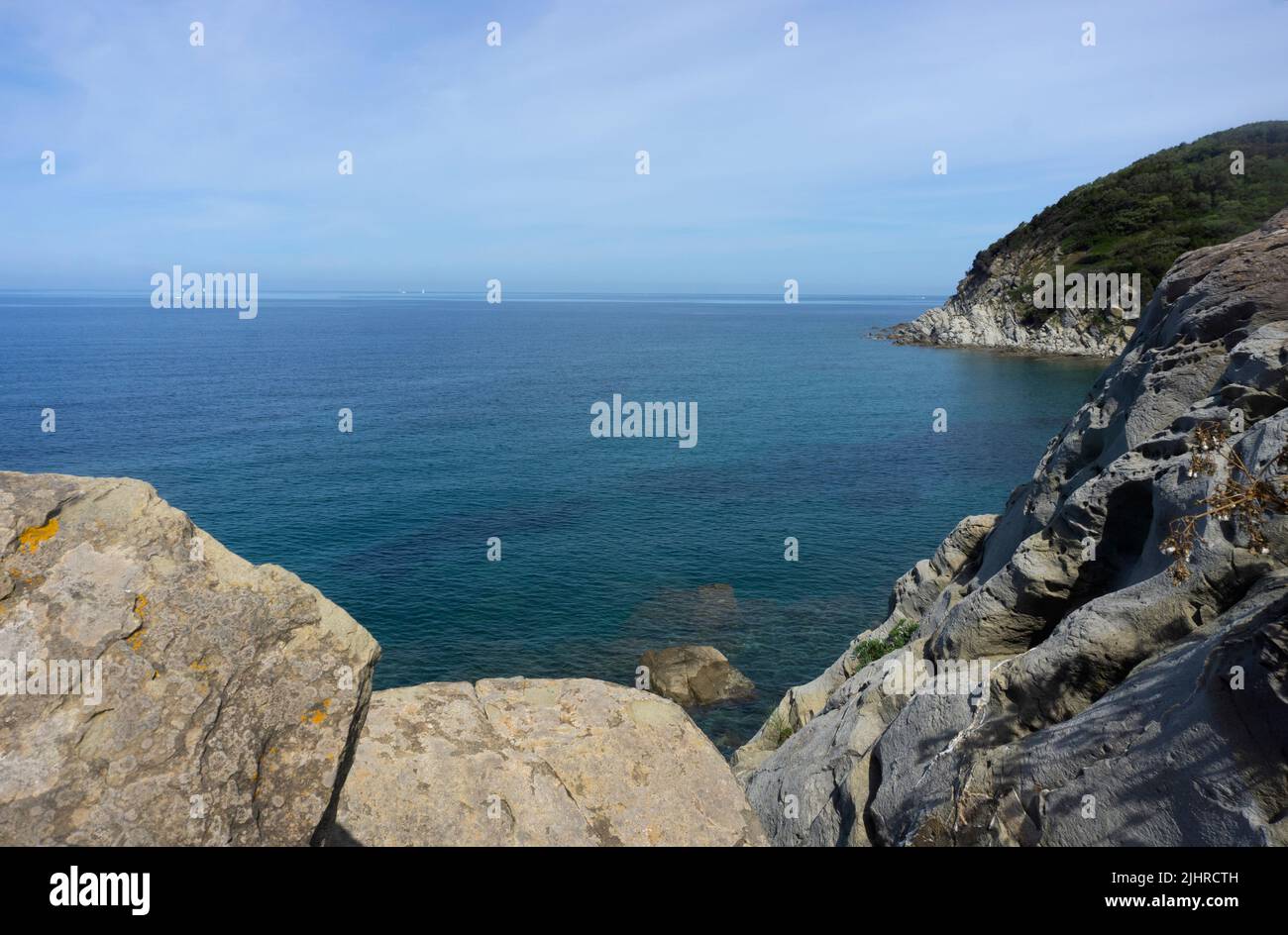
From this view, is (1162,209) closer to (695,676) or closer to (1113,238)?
(1113,238)

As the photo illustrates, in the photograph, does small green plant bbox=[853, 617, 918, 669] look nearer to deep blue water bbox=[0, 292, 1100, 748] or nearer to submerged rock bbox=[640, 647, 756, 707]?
deep blue water bbox=[0, 292, 1100, 748]

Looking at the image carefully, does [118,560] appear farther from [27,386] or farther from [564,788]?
[27,386]

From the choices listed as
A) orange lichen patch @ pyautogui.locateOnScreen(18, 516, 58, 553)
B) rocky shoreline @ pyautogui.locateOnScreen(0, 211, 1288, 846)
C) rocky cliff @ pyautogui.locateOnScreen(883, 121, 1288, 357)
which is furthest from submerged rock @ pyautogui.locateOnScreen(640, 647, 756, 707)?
rocky cliff @ pyautogui.locateOnScreen(883, 121, 1288, 357)

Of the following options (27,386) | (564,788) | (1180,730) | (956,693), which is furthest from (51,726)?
(27,386)

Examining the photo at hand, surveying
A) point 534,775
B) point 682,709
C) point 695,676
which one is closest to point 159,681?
point 534,775

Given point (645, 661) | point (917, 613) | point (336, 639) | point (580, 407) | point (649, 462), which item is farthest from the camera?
point (580, 407)

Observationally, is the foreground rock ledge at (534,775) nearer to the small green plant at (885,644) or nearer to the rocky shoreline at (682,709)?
the rocky shoreline at (682,709)
